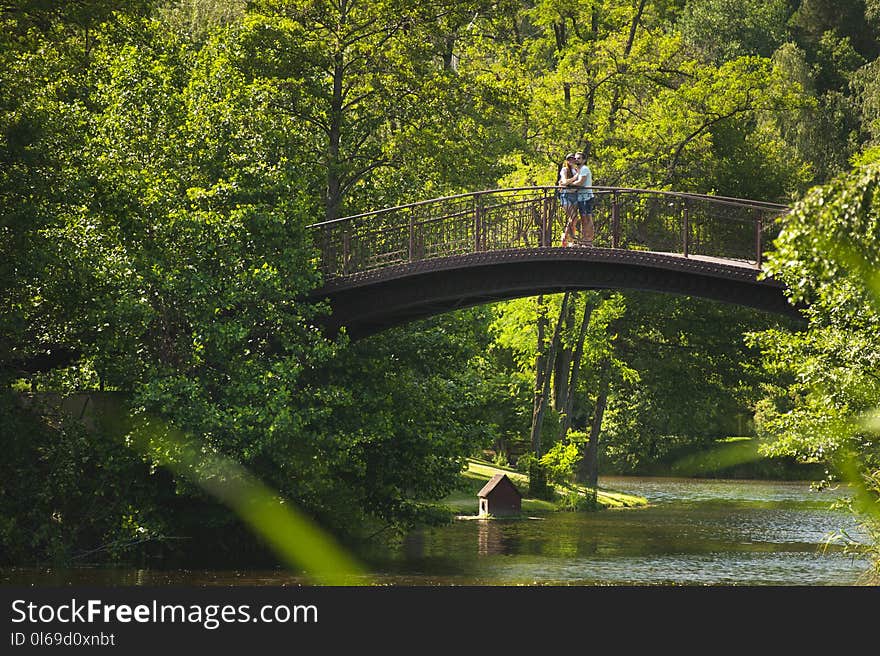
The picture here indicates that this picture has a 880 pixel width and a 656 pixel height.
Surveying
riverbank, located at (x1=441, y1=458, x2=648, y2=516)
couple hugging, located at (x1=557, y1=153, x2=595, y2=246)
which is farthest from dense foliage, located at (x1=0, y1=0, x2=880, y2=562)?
couple hugging, located at (x1=557, y1=153, x2=595, y2=246)

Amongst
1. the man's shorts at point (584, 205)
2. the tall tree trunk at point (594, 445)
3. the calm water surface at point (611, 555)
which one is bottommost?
the calm water surface at point (611, 555)

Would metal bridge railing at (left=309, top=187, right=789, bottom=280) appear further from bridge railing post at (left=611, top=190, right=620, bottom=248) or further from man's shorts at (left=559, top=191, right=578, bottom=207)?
man's shorts at (left=559, top=191, right=578, bottom=207)

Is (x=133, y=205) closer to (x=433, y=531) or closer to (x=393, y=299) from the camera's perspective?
(x=393, y=299)

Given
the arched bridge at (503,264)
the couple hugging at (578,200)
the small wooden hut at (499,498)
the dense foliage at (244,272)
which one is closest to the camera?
the dense foliage at (244,272)

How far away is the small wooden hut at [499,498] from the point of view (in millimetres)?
37281

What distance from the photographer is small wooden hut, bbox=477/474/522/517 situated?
37281 millimetres

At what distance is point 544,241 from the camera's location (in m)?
26.9

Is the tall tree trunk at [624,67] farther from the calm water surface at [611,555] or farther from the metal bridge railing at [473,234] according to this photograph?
the metal bridge railing at [473,234]

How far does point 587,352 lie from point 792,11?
3545cm

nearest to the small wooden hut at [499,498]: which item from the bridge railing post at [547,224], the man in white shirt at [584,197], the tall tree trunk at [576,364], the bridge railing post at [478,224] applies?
the tall tree trunk at [576,364]

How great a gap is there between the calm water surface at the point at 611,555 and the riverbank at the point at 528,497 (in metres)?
1.16


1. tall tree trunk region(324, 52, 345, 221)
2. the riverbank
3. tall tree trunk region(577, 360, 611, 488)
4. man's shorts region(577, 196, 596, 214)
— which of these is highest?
tall tree trunk region(324, 52, 345, 221)

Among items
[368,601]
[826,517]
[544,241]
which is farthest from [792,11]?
[368,601]

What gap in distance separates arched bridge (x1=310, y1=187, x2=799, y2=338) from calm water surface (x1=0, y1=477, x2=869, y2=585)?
4.94 meters
